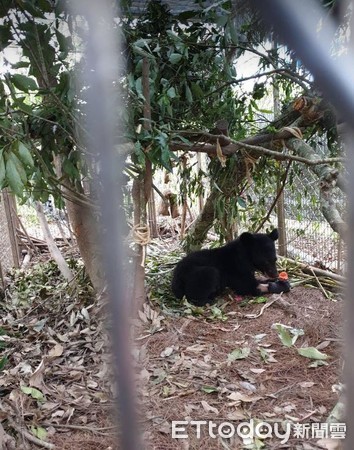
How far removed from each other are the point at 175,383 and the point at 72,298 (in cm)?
150

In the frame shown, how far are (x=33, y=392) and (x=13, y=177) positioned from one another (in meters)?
1.22

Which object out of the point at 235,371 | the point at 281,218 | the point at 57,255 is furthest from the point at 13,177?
the point at 281,218

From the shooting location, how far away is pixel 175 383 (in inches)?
80.7

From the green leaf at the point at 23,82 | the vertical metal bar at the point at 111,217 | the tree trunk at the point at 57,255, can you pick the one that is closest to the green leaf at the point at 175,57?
the green leaf at the point at 23,82

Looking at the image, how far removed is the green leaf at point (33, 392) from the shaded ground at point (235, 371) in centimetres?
51

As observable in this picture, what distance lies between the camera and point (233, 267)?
134 inches

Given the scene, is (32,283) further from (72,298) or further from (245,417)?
(245,417)

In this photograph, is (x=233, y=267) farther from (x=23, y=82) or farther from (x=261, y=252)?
(x=23, y=82)

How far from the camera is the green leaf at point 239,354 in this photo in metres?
2.25

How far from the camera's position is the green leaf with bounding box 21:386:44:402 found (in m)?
1.93

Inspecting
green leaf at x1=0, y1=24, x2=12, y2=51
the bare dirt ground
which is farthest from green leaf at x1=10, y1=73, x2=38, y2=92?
the bare dirt ground

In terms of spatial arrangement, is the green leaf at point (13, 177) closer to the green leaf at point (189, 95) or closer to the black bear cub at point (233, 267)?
the green leaf at point (189, 95)

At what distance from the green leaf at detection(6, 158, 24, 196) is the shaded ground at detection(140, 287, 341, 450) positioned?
114 centimetres

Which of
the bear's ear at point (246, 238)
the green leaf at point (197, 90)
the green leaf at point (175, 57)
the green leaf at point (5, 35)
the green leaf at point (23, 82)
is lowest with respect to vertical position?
the bear's ear at point (246, 238)
